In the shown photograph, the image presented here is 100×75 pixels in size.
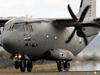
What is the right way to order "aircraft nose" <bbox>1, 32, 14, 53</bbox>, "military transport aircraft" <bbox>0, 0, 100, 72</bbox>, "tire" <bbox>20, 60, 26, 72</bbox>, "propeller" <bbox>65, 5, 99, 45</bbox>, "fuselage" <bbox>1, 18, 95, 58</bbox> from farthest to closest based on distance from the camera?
"propeller" <bbox>65, 5, 99, 45</bbox> < "tire" <bbox>20, 60, 26, 72</bbox> < "military transport aircraft" <bbox>0, 0, 100, 72</bbox> < "fuselage" <bbox>1, 18, 95, 58</bbox> < "aircraft nose" <bbox>1, 32, 14, 53</bbox>

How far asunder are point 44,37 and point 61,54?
2.18 meters

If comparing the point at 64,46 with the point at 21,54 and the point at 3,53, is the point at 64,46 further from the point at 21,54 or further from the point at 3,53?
the point at 3,53

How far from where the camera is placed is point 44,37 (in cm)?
3603

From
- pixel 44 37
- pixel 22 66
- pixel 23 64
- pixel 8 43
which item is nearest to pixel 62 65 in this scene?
pixel 44 37

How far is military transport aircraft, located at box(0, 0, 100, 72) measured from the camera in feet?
113

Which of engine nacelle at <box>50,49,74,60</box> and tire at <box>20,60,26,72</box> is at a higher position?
engine nacelle at <box>50,49,74,60</box>

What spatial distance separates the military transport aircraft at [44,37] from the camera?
3441 centimetres

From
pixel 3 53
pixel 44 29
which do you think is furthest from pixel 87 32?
pixel 3 53

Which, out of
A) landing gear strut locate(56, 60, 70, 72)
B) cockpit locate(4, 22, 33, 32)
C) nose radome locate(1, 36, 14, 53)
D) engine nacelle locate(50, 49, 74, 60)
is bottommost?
landing gear strut locate(56, 60, 70, 72)

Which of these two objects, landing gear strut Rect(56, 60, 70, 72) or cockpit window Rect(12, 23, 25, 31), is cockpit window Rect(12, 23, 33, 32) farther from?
landing gear strut Rect(56, 60, 70, 72)

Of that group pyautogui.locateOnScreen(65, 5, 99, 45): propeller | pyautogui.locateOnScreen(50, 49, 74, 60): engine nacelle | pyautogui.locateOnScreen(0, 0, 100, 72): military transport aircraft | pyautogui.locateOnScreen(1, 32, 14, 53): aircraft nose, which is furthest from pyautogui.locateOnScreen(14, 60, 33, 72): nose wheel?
pyautogui.locateOnScreen(65, 5, 99, 45): propeller

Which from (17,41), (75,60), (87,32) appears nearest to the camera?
(17,41)

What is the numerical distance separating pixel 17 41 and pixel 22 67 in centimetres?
265

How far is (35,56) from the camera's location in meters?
36.2
